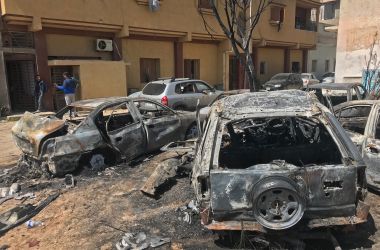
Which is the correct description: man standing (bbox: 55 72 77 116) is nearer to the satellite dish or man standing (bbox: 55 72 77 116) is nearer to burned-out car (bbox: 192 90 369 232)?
the satellite dish

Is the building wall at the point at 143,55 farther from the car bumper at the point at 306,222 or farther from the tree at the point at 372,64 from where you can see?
the car bumper at the point at 306,222

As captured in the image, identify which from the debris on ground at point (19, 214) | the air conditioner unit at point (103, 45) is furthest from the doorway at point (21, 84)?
the debris on ground at point (19, 214)

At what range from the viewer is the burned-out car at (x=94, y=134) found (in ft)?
20.9

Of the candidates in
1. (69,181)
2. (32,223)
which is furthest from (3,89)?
(32,223)

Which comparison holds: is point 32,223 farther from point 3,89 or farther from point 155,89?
point 3,89

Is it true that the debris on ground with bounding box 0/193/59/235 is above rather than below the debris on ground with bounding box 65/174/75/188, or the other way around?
below

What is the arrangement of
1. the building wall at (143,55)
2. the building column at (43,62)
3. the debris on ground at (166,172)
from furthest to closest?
the building wall at (143,55), the building column at (43,62), the debris on ground at (166,172)

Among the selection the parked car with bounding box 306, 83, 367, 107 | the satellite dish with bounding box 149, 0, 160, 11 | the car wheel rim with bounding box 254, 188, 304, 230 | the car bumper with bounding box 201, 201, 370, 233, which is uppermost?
the satellite dish with bounding box 149, 0, 160, 11

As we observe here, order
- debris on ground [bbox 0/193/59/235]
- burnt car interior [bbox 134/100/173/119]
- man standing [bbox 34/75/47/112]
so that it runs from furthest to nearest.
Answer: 1. man standing [bbox 34/75/47/112]
2. burnt car interior [bbox 134/100/173/119]
3. debris on ground [bbox 0/193/59/235]

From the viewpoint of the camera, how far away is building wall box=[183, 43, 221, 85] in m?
21.6

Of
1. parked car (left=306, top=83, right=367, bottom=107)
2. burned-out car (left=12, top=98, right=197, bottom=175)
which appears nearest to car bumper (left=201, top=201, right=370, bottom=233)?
burned-out car (left=12, top=98, right=197, bottom=175)

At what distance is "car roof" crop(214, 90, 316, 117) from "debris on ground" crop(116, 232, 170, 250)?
5.05 feet

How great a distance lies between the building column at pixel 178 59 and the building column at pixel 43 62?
7.24 meters

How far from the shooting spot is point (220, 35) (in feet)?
71.1
